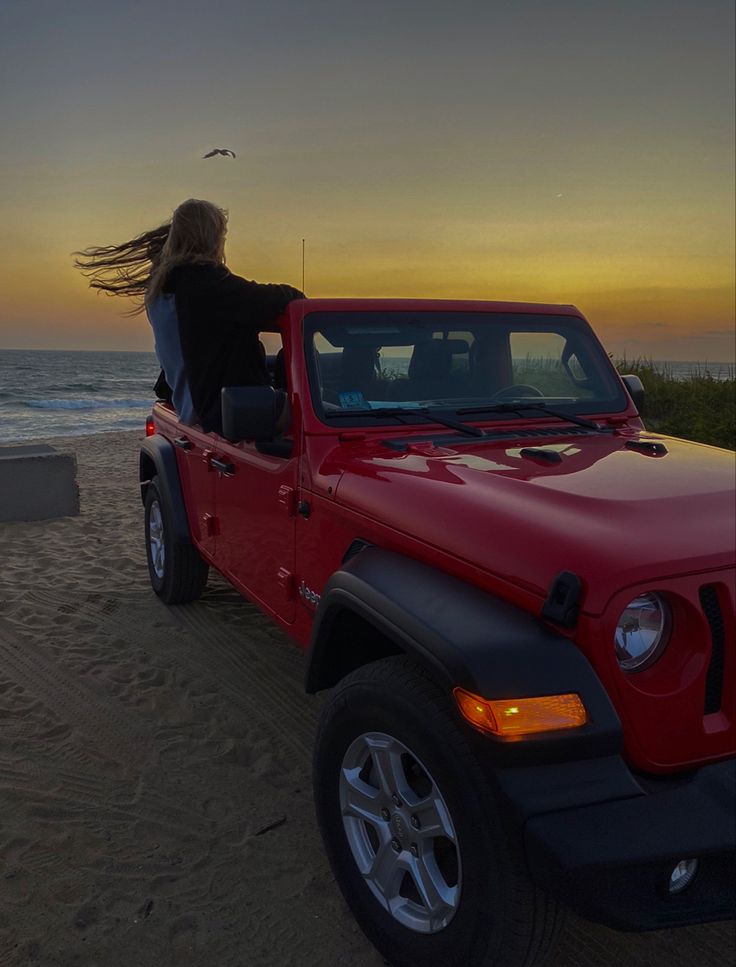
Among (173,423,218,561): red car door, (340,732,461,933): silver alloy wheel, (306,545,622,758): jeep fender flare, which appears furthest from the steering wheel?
(340,732,461,933): silver alloy wheel

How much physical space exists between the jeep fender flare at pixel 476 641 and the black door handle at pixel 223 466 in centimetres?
157

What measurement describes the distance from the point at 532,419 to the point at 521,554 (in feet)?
4.81

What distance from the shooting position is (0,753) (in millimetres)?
3537

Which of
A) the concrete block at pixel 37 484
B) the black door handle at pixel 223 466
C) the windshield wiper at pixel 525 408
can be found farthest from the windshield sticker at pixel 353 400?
the concrete block at pixel 37 484

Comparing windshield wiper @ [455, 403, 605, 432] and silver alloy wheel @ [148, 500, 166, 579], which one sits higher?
windshield wiper @ [455, 403, 605, 432]

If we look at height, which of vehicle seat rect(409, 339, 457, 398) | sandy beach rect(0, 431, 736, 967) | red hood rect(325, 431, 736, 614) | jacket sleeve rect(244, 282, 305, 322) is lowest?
sandy beach rect(0, 431, 736, 967)

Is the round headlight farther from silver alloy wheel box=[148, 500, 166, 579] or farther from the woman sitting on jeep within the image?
silver alloy wheel box=[148, 500, 166, 579]

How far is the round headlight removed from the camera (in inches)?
72.8

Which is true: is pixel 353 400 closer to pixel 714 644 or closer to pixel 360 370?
pixel 360 370

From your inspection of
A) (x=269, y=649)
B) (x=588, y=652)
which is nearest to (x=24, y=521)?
(x=269, y=649)

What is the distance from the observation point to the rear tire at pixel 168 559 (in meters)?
4.94

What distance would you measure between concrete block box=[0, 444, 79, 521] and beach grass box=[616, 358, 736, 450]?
6.86 meters

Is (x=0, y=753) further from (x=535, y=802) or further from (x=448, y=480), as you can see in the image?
(x=535, y=802)

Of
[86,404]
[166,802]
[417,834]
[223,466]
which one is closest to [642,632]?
[417,834]
